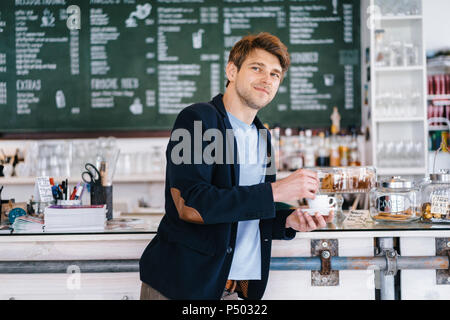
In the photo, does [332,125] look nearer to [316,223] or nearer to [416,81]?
[416,81]

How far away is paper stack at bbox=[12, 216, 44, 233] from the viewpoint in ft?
5.89

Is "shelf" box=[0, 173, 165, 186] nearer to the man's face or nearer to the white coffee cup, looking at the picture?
the white coffee cup

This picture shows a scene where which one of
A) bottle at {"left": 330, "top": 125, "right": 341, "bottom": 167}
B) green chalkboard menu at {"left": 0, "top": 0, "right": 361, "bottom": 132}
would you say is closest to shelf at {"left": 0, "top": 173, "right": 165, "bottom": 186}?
green chalkboard menu at {"left": 0, "top": 0, "right": 361, "bottom": 132}

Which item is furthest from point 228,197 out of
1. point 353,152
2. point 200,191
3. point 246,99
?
point 353,152

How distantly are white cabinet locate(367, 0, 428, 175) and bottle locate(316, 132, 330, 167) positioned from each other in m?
0.36

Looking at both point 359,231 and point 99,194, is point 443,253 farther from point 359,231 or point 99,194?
point 99,194

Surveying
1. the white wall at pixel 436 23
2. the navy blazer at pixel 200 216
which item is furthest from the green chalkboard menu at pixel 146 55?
the navy blazer at pixel 200 216

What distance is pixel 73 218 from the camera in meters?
1.80

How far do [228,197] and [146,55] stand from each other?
9.15 ft

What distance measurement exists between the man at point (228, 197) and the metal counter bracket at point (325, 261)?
27cm

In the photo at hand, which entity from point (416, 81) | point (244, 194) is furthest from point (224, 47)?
point (244, 194)

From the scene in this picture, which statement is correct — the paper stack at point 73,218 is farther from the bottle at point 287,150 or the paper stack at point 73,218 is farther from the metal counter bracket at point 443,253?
the bottle at point 287,150

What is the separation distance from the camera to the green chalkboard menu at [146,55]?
12.3 ft

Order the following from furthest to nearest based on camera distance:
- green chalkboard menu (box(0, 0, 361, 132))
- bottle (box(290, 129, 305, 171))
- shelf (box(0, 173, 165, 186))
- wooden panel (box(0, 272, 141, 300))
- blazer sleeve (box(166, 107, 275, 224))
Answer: green chalkboard menu (box(0, 0, 361, 132)), bottle (box(290, 129, 305, 171)), shelf (box(0, 173, 165, 186)), wooden panel (box(0, 272, 141, 300)), blazer sleeve (box(166, 107, 275, 224))
